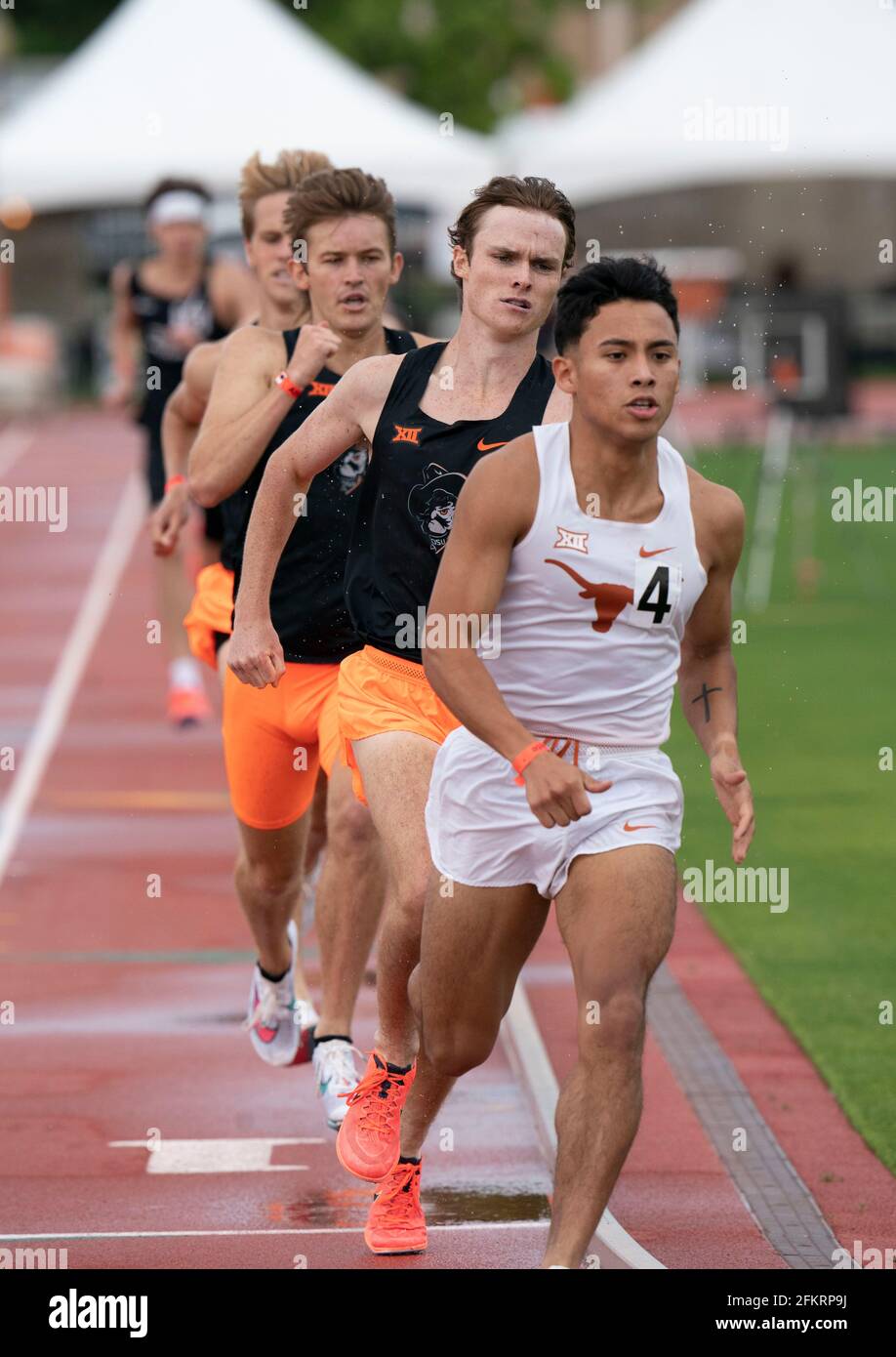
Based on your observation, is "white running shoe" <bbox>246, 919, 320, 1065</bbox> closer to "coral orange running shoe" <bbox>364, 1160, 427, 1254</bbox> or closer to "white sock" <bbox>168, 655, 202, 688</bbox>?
"coral orange running shoe" <bbox>364, 1160, 427, 1254</bbox>

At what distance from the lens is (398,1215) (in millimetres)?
6340

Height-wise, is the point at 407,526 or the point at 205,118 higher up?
the point at 407,526

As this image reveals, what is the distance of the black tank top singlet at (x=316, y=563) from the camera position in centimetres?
745

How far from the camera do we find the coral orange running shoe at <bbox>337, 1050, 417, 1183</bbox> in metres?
6.43

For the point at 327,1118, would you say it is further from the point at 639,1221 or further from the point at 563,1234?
the point at 563,1234

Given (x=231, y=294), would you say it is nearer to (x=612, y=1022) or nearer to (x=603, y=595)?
(x=603, y=595)

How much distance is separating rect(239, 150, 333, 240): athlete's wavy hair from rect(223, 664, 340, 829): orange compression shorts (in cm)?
165

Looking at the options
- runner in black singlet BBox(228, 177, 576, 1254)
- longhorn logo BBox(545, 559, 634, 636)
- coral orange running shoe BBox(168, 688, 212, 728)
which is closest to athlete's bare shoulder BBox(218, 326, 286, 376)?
runner in black singlet BBox(228, 177, 576, 1254)

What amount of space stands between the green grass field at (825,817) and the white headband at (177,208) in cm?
377

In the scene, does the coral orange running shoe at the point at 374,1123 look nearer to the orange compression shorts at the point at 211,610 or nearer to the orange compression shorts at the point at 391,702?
the orange compression shorts at the point at 391,702

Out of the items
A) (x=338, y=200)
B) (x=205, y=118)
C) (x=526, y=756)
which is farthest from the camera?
(x=205, y=118)

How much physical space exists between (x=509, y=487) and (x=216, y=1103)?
312cm

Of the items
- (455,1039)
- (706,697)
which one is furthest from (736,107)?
(455,1039)

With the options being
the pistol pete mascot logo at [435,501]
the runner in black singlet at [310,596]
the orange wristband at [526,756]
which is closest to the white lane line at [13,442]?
the runner in black singlet at [310,596]
